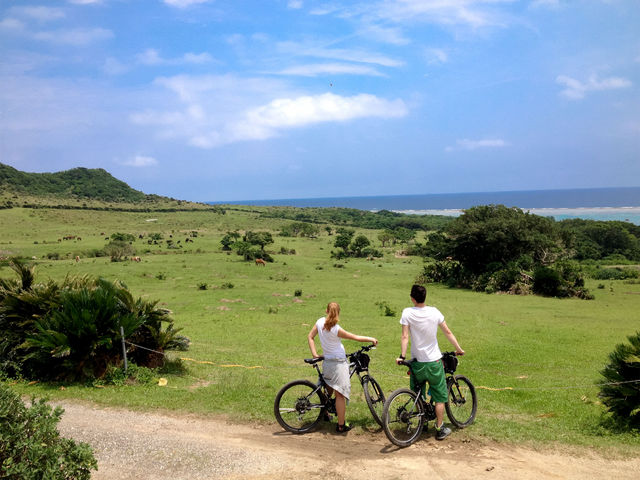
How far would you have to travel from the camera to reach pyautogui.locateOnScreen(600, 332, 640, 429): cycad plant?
8.86 m

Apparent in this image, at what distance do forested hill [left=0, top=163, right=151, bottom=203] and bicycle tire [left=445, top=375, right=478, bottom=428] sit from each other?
163 metres

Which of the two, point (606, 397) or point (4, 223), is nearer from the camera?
point (606, 397)

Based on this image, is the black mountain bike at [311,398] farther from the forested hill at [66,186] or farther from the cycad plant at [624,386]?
the forested hill at [66,186]

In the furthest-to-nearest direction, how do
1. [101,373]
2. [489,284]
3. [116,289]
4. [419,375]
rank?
[489,284]
[116,289]
[101,373]
[419,375]

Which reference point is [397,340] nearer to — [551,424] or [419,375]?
[551,424]

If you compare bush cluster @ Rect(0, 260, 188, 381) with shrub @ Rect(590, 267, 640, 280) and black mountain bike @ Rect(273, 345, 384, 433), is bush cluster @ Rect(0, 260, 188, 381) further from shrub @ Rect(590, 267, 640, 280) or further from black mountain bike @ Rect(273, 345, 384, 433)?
shrub @ Rect(590, 267, 640, 280)

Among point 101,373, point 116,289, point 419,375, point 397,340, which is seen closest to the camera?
point 419,375

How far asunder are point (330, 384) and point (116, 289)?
6.87m

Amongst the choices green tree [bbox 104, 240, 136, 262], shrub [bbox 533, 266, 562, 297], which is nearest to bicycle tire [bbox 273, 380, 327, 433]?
shrub [bbox 533, 266, 562, 297]

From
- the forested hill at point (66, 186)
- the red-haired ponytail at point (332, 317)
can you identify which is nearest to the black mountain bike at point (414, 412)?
the red-haired ponytail at point (332, 317)

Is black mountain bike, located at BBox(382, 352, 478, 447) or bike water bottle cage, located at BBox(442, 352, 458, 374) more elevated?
bike water bottle cage, located at BBox(442, 352, 458, 374)

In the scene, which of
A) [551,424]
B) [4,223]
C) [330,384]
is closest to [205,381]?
[330,384]

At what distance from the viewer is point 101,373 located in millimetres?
11148

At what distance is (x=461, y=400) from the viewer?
8562mm
